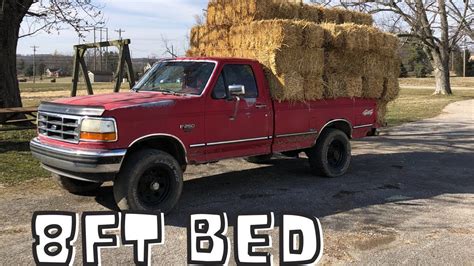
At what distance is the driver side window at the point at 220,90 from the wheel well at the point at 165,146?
81 centimetres

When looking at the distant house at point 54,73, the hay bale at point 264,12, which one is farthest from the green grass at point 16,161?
the distant house at point 54,73

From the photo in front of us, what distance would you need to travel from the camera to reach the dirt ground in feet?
16.3

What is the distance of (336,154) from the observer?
870 cm

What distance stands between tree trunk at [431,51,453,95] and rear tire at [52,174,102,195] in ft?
104

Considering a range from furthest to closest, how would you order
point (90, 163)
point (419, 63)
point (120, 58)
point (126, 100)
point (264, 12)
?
point (419, 63), point (120, 58), point (264, 12), point (126, 100), point (90, 163)

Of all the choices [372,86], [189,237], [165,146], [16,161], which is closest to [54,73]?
[16,161]

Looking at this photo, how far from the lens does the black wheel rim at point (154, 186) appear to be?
595cm

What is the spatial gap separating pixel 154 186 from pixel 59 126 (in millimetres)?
1336

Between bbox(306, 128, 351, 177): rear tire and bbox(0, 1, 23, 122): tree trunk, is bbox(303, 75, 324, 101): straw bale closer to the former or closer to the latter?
bbox(306, 128, 351, 177): rear tire

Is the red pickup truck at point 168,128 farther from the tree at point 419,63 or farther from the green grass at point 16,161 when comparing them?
the tree at point 419,63

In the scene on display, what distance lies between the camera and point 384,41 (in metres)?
9.12

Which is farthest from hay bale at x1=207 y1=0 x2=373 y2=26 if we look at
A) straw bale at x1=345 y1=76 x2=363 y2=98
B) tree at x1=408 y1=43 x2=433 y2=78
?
tree at x1=408 y1=43 x2=433 y2=78

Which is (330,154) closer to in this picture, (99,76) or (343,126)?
(343,126)

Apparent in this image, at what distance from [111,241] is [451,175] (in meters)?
6.34
